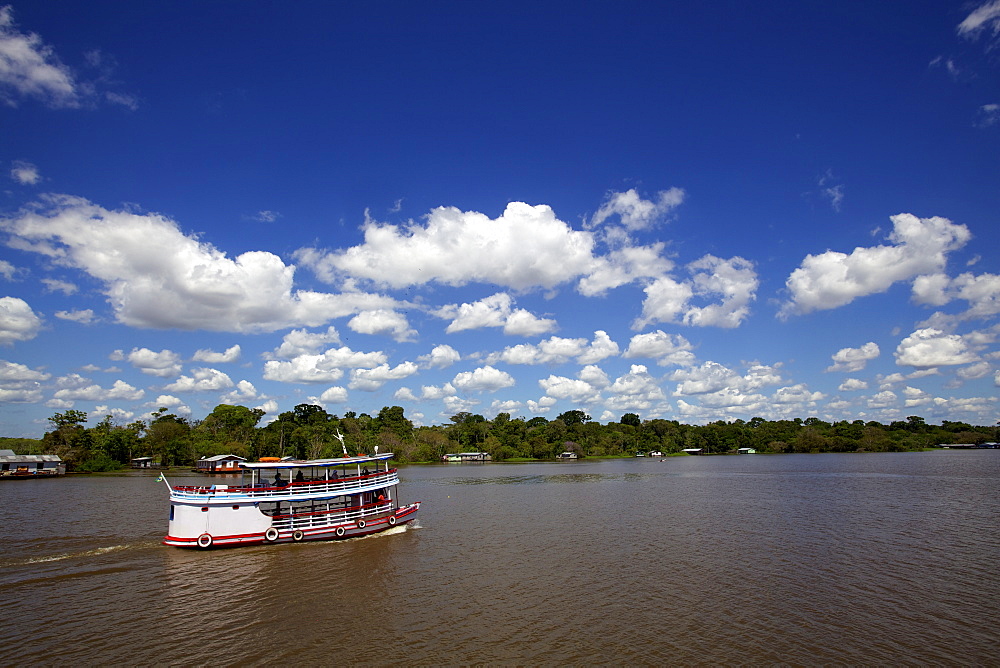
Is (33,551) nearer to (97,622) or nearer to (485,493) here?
(97,622)

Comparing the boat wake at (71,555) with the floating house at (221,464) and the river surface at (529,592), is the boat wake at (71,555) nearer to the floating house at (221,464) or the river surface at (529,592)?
the river surface at (529,592)

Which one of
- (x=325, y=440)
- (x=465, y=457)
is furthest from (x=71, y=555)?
(x=465, y=457)

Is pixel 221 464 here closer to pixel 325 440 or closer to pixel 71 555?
pixel 325 440

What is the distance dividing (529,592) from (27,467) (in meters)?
110

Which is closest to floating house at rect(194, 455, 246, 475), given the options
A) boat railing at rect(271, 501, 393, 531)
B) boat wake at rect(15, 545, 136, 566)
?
boat wake at rect(15, 545, 136, 566)

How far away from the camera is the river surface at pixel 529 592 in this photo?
60.5 feet

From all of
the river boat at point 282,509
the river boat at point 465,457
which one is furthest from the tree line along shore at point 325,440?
the river boat at point 282,509

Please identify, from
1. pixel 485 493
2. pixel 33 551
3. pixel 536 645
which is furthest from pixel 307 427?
pixel 536 645

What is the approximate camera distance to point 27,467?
93750 mm

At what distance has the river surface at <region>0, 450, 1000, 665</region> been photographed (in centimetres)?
1844

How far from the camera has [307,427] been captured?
14862 cm

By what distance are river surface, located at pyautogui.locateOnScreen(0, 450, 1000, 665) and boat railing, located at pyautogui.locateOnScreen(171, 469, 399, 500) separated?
3.35 metres

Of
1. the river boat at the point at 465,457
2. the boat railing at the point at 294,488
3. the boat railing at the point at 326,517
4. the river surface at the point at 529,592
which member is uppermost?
the boat railing at the point at 294,488

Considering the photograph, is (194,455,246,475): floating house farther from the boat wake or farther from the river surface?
the boat wake
